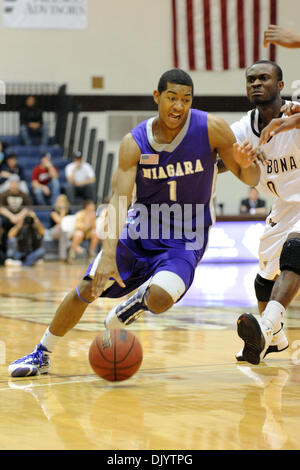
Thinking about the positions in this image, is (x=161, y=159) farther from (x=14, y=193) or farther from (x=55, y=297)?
(x=14, y=193)

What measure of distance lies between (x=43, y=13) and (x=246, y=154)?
1762 cm

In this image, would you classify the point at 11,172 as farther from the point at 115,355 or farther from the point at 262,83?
the point at 115,355

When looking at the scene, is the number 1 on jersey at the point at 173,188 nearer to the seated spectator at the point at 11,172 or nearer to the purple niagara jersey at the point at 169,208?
the purple niagara jersey at the point at 169,208

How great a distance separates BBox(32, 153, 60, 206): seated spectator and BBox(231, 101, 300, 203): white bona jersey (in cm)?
1273

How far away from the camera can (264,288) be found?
5.79 m

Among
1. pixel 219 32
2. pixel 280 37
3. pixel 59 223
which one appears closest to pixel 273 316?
pixel 280 37

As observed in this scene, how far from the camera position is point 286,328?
7230 mm

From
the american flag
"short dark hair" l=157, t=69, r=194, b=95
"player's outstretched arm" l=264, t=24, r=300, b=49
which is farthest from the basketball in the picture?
the american flag

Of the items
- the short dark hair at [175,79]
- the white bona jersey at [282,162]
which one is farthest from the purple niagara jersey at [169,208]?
the white bona jersey at [282,162]

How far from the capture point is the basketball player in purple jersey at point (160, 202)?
4938mm

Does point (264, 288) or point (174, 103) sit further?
point (264, 288)

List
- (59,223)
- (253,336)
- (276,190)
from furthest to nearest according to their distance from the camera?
1. (59,223)
2. (276,190)
3. (253,336)

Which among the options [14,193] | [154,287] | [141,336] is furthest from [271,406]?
[14,193]

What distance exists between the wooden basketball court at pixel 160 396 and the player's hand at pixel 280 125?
1.49m
